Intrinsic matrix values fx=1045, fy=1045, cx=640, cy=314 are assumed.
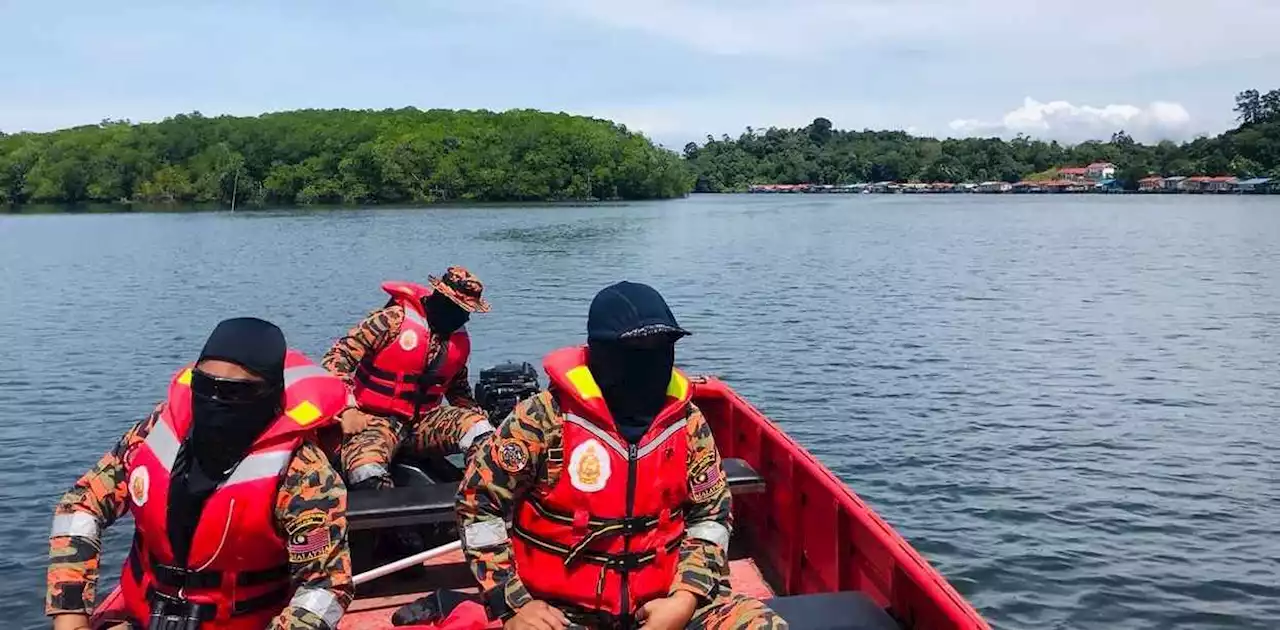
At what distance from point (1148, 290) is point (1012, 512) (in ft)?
64.1

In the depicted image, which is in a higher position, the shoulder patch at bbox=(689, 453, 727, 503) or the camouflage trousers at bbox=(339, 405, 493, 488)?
the shoulder patch at bbox=(689, 453, 727, 503)

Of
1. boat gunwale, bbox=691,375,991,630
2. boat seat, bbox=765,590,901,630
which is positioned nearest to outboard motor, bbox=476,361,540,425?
boat gunwale, bbox=691,375,991,630

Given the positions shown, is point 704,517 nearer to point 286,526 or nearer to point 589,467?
point 589,467

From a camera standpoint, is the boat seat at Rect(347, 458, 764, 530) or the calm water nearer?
the boat seat at Rect(347, 458, 764, 530)

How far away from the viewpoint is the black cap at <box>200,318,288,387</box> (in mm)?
3193

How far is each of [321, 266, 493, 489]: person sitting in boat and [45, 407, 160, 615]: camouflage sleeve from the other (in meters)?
2.85

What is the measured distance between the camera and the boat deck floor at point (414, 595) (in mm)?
5320

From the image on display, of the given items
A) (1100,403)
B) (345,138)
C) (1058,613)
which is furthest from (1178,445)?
(345,138)

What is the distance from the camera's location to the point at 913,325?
75.2ft

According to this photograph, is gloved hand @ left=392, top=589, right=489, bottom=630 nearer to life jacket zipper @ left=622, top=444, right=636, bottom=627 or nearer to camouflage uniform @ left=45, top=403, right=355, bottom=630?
life jacket zipper @ left=622, top=444, right=636, bottom=627

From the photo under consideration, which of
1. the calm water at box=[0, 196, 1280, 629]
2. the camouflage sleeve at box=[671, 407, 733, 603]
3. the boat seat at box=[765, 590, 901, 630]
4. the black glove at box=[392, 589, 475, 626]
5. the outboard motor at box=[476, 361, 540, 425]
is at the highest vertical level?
the camouflage sleeve at box=[671, 407, 733, 603]

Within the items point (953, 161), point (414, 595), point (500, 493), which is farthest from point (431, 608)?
point (953, 161)

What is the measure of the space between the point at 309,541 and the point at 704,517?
140 centimetres

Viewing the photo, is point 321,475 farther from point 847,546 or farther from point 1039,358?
point 1039,358
